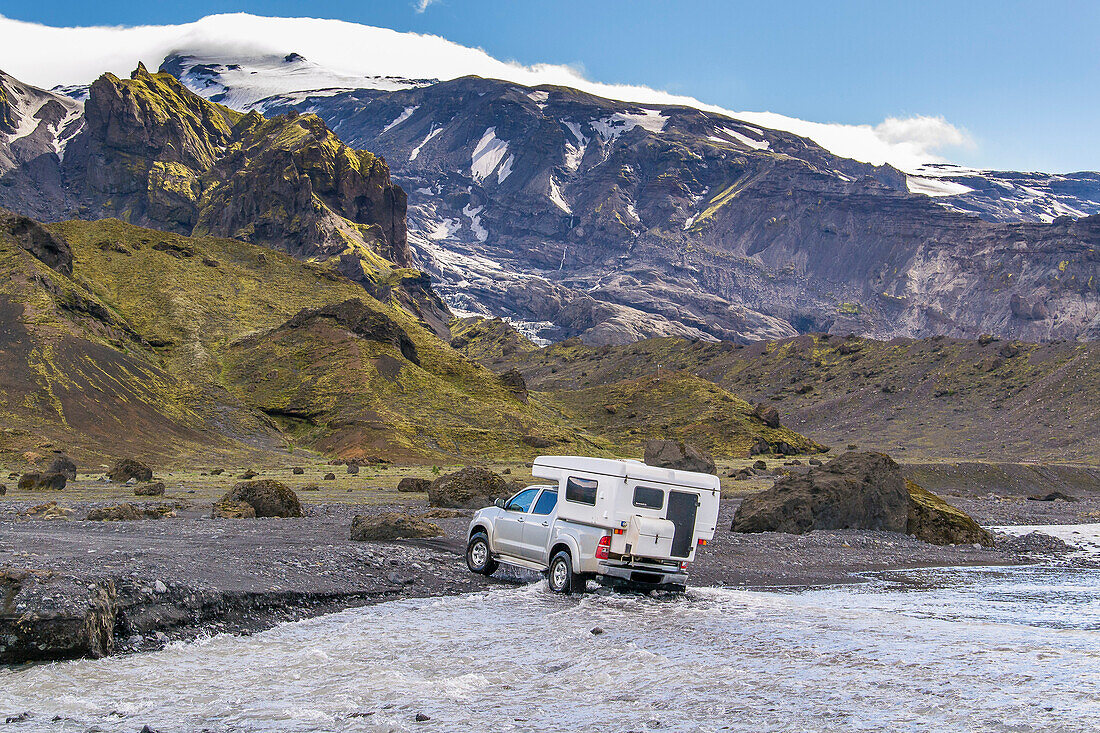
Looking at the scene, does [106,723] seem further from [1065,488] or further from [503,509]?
[1065,488]

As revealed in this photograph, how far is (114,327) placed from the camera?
90312mm

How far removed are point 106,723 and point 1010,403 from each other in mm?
136701

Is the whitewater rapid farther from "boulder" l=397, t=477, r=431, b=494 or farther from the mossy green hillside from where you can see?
the mossy green hillside

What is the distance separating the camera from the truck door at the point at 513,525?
21672 millimetres

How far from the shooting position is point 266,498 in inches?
1289

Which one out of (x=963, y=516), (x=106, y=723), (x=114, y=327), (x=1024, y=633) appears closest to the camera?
(x=106, y=723)

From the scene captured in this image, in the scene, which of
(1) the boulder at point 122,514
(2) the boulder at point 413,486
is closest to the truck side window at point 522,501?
(1) the boulder at point 122,514

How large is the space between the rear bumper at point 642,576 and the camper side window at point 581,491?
150 centimetres

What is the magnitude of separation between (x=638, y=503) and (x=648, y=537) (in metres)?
0.83

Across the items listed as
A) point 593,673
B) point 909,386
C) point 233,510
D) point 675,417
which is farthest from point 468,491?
point 909,386

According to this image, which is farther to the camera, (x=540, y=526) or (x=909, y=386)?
(x=909, y=386)

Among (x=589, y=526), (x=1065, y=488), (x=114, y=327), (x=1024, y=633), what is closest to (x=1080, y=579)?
(x=1024, y=633)

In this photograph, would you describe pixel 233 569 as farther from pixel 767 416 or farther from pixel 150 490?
pixel 767 416

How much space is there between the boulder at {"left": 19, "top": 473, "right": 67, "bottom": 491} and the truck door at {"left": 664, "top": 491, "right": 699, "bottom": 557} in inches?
1328
